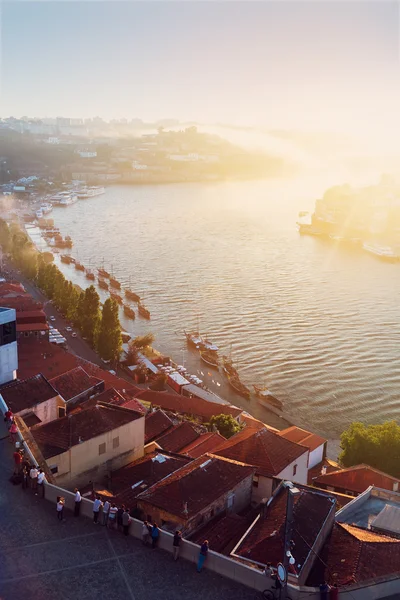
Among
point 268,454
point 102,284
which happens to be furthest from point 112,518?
point 102,284

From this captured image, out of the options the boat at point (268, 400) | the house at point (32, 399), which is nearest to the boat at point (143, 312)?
the boat at point (268, 400)

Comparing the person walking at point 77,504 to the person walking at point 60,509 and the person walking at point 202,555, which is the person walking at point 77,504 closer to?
the person walking at point 60,509

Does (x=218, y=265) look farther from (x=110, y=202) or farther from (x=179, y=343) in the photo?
(x=110, y=202)

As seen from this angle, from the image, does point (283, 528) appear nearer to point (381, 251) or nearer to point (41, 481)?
point (41, 481)

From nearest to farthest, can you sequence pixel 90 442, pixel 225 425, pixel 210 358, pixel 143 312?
pixel 90 442 → pixel 225 425 → pixel 210 358 → pixel 143 312

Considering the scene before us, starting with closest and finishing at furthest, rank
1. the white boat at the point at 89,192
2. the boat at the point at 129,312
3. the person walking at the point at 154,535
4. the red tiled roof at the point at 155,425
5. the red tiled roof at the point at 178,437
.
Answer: the person walking at the point at 154,535
the red tiled roof at the point at 178,437
the red tiled roof at the point at 155,425
the boat at the point at 129,312
the white boat at the point at 89,192

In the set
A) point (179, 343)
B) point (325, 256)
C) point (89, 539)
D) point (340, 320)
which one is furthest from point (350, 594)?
point (325, 256)
